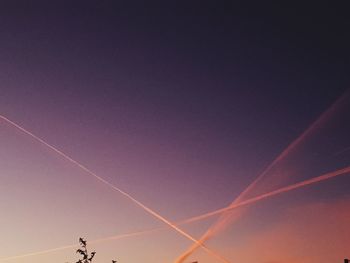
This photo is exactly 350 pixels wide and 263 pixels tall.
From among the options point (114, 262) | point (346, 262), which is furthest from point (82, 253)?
point (346, 262)

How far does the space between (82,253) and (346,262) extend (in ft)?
92.4

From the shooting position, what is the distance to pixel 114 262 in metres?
44.4

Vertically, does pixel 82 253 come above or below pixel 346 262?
above

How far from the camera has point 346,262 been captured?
78.3 feet

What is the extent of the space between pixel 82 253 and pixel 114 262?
4315 millimetres

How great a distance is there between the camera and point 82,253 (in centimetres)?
4203

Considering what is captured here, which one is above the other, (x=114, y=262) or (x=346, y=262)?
(x=114, y=262)

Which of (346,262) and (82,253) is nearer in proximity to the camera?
Result: (346,262)

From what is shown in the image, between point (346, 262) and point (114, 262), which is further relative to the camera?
point (114, 262)

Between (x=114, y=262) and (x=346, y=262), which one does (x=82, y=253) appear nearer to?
(x=114, y=262)

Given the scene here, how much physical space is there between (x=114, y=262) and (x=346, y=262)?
28.0 metres
